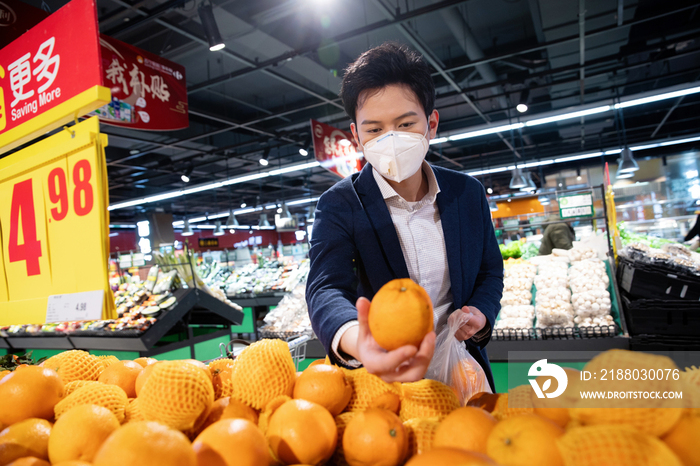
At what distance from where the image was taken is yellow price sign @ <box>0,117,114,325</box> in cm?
133

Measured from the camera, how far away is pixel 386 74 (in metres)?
1.34

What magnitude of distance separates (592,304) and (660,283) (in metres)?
0.51

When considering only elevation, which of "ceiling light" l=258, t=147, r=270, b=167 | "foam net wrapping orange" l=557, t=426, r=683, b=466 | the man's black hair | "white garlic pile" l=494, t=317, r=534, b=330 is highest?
"ceiling light" l=258, t=147, r=270, b=167

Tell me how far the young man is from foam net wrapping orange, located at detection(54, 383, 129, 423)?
543mm

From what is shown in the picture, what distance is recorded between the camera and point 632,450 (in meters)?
0.58

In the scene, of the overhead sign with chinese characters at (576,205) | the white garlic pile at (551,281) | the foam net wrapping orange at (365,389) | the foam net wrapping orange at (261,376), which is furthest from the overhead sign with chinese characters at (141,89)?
the overhead sign with chinese characters at (576,205)

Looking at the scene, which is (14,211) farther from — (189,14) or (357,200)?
(189,14)

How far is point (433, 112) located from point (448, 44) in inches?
311

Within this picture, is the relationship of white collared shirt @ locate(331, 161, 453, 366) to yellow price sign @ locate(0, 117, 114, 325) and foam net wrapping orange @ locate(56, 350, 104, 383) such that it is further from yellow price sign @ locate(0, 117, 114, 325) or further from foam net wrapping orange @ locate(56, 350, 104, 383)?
foam net wrapping orange @ locate(56, 350, 104, 383)

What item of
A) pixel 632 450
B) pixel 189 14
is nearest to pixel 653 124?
pixel 189 14

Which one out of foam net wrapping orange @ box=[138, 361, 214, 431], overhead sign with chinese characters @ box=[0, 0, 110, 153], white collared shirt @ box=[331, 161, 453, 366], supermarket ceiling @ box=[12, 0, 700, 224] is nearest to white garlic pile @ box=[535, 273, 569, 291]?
white collared shirt @ box=[331, 161, 453, 366]

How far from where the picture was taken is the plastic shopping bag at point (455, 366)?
130 cm

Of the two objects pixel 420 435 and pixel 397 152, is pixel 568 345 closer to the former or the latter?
pixel 397 152

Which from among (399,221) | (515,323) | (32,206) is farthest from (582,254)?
(32,206)
